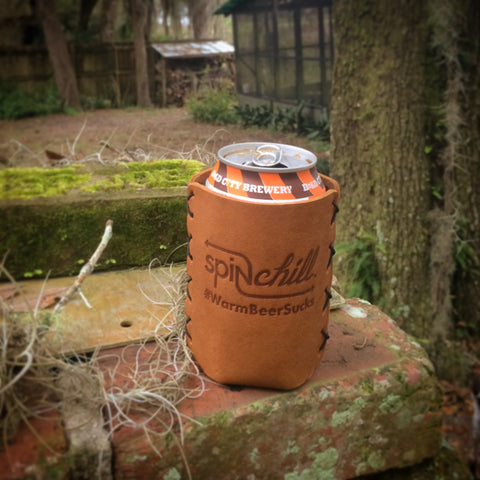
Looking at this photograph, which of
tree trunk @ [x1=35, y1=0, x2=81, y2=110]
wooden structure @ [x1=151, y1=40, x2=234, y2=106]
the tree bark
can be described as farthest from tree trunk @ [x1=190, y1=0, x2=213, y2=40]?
the tree bark

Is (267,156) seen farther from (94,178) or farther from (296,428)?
(94,178)

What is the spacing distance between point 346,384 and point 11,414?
3.36 ft

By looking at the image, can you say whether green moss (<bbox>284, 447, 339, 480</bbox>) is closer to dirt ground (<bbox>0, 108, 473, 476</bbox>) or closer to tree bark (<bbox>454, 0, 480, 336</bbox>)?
dirt ground (<bbox>0, 108, 473, 476</bbox>)

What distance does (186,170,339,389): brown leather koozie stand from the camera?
62.3 inches

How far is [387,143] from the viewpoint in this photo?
13.4 ft

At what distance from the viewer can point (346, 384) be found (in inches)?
72.3

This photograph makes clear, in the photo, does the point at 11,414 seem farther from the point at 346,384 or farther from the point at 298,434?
the point at 346,384

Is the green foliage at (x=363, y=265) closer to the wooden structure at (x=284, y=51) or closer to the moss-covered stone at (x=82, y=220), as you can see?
the moss-covered stone at (x=82, y=220)

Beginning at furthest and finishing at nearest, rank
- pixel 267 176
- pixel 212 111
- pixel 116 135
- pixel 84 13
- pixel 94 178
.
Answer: pixel 84 13
pixel 212 111
pixel 116 135
pixel 94 178
pixel 267 176

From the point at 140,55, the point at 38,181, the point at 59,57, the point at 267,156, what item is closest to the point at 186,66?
the point at 140,55

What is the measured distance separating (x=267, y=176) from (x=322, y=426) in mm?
829

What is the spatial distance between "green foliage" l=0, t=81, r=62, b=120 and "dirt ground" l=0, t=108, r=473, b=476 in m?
0.43

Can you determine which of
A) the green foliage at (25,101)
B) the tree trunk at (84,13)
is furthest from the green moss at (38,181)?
the tree trunk at (84,13)

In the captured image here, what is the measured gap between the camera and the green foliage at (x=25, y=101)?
13823 millimetres
